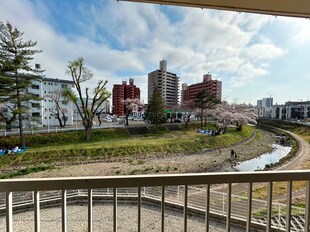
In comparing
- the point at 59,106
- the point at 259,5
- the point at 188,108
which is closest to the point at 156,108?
the point at 188,108

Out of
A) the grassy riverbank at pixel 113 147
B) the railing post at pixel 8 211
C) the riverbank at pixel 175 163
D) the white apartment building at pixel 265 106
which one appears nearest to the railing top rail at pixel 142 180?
the railing post at pixel 8 211

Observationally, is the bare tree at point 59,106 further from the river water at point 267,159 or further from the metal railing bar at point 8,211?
the river water at point 267,159

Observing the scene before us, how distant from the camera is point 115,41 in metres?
1.43

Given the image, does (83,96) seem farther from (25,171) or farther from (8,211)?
(8,211)

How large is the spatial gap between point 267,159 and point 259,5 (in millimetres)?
1257

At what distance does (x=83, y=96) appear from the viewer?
141cm

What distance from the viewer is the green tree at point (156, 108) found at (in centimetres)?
163

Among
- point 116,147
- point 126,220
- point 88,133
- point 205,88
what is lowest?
point 126,220

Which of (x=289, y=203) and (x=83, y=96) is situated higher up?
(x=83, y=96)

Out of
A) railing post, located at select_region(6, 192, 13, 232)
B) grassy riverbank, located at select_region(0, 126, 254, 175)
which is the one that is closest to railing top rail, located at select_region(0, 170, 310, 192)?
railing post, located at select_region(6, 192, 13, 232)

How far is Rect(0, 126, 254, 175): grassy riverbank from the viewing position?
1408 mm

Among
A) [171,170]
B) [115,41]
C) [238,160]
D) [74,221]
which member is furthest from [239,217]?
[115,41]

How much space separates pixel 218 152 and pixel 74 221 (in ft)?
4.79

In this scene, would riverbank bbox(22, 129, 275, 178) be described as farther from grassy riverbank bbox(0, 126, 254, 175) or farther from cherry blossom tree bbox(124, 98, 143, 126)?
cherry blossom tree bbox(124, 98, 143, 126)
